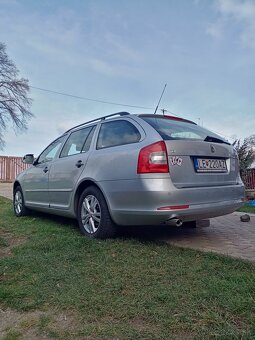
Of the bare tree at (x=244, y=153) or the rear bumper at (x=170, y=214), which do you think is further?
the bare tree at (x=244, y=153)

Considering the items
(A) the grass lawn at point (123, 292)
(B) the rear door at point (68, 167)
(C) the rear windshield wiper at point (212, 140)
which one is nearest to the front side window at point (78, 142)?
(B) the rear door at point (68, 167)

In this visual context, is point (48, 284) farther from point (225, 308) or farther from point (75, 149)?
A: point (75, 149)

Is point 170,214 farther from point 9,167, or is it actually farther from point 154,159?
point 9,167

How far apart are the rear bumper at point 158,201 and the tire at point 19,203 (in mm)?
2983

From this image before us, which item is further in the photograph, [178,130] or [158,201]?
[178,130]

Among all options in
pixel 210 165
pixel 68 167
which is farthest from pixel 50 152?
pixel 210 165

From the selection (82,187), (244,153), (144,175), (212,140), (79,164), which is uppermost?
(244,153)

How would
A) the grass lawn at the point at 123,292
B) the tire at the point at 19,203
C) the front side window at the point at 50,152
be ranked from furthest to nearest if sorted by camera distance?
the tire at the point at 19,203, the front side window at the point at 50,152, the grass lawn at the point at 123,292

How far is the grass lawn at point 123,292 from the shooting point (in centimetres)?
196

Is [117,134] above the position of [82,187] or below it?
above

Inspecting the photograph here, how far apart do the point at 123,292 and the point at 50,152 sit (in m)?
3.68

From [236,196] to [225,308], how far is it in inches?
80.5

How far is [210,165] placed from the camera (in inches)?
144

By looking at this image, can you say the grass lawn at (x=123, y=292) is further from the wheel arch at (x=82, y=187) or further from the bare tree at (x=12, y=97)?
the bare tree at (x=12, y=97)
